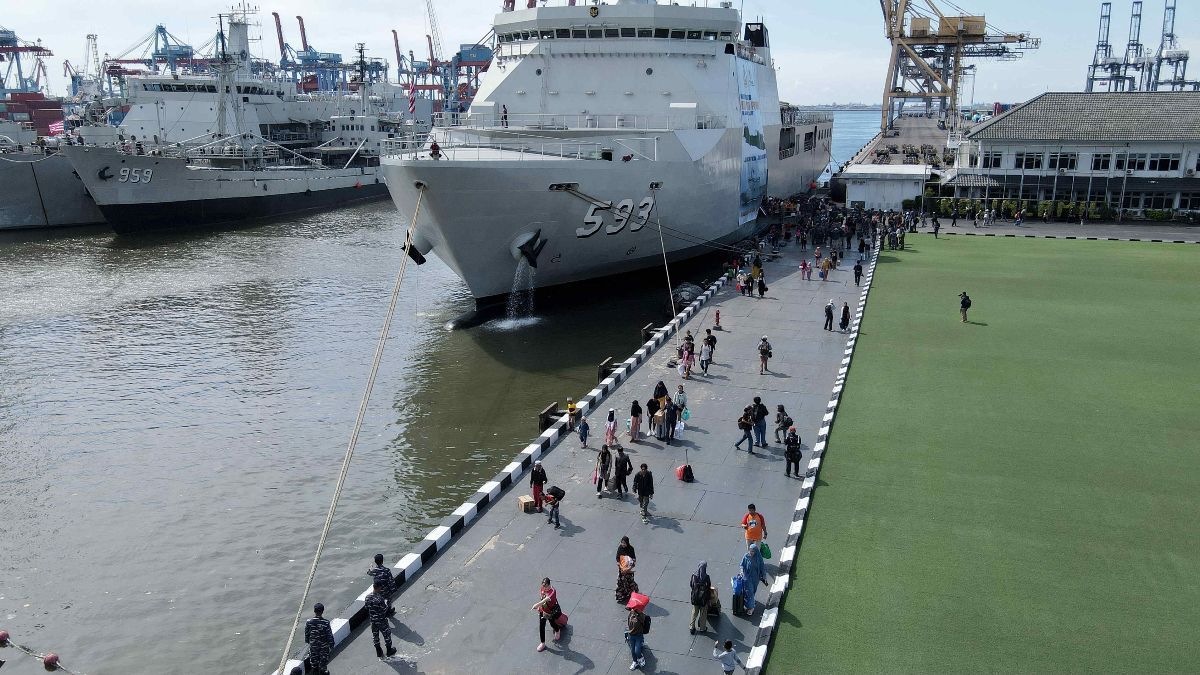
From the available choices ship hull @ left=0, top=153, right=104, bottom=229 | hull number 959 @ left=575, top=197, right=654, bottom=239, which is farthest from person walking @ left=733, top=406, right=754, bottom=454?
ship hull @ left=0, top=153, right=104, bottom=229

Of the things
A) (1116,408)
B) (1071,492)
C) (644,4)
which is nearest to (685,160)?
(644,4)

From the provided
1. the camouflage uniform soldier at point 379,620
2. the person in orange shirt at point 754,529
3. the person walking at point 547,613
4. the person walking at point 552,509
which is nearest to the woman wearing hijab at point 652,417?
the person walking at point 552,509

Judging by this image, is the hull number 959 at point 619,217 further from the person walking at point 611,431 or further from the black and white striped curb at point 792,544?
the person walking at point 611,431

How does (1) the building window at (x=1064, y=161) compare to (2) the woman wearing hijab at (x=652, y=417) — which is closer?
(2) the woman wearing hijab at (x=652, y=417)

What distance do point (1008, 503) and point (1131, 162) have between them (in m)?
39.3

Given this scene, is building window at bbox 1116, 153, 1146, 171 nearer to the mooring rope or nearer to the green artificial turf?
the green artificial turf

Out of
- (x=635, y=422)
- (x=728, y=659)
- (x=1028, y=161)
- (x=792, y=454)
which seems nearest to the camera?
(x=728, y=659)

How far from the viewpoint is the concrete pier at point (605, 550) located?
34.1 feet

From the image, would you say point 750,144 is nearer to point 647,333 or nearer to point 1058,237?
point 1058,237

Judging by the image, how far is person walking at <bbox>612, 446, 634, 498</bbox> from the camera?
573 inches

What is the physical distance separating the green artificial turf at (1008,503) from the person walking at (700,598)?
3.17 feet

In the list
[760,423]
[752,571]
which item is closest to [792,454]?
[760,423]

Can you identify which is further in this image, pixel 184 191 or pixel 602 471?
pixel 184 191

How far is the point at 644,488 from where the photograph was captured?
13672mm
